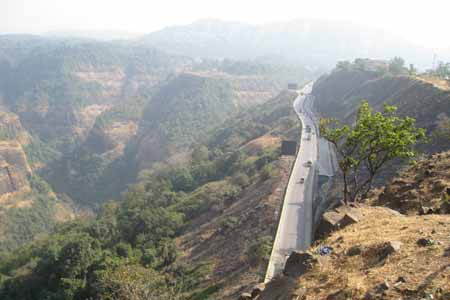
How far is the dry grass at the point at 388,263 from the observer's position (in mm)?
9797

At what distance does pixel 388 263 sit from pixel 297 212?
2243cm

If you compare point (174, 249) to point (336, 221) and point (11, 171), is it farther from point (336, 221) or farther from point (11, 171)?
point (11, 171)

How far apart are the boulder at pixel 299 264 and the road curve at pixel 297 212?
10561 millimetres

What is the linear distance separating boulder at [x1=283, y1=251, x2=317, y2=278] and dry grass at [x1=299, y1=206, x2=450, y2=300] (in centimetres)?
30

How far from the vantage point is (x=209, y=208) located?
1731 inches

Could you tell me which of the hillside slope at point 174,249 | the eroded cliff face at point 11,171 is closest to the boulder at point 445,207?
the hillside slope at point 174,249

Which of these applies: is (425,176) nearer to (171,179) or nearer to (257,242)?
(257,242)

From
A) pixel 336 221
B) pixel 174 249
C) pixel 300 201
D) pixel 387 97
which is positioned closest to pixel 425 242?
pixel 336 221

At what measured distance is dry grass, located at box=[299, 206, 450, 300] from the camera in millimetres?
9797

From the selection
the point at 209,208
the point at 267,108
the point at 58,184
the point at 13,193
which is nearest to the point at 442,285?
the point at 209,208

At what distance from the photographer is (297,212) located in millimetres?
33438

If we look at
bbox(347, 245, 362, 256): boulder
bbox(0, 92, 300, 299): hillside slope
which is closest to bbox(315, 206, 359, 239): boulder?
bbox(347, 245, 362, 256): boulder

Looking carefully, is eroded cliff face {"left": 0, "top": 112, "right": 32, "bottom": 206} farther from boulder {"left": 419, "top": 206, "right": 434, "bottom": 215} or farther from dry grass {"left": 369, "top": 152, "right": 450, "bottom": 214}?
boulder {"left": 419, "top": 206, "right": 434, "bottom": 215}

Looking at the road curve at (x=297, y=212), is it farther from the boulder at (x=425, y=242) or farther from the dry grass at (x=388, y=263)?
the boulder at (x=425, y=242)
